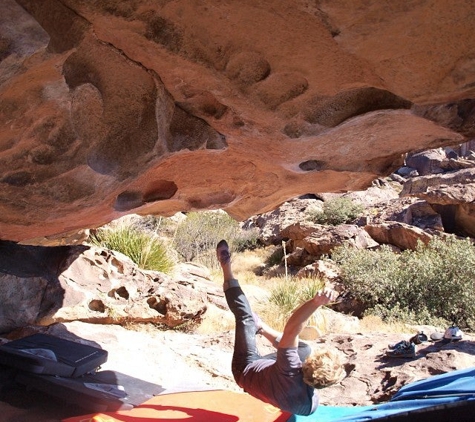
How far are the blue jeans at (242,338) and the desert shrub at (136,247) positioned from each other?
4.80m

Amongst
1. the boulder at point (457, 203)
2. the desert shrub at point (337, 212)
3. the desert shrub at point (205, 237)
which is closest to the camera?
the boulder at point (457, 203)

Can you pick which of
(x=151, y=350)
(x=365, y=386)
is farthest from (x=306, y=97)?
(x=151, y=350)

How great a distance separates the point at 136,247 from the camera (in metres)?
8.78

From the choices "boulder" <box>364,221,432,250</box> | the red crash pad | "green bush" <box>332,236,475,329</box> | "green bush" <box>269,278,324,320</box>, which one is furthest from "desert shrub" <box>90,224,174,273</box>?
"boulder" <box>364,221,432,250</box>

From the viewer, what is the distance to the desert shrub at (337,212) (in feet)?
70.4

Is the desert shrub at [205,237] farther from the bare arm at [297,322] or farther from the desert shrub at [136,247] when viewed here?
the bare arm at [297,322]

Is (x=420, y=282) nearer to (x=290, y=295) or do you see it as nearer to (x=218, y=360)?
(x=290, y=295)

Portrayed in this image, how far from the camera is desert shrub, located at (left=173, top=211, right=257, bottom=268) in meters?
17.6

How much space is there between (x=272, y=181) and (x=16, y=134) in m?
2.59

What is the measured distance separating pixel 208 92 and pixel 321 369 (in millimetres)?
1859

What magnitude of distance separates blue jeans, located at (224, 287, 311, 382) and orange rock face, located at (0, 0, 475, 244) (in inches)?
46.2

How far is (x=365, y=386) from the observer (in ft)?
17.3

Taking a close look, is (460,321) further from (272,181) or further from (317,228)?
(272,181)

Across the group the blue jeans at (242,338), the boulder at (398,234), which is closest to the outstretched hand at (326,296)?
the blue jeans at (242,338)
